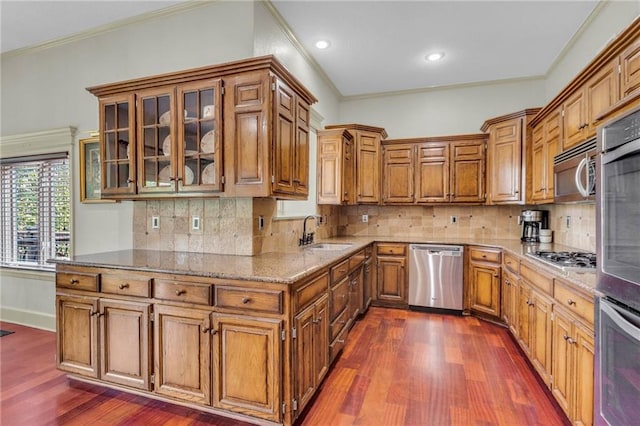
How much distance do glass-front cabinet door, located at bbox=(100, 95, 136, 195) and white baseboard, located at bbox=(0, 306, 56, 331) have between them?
191 cm

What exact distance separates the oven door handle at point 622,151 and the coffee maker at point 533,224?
2914 mm

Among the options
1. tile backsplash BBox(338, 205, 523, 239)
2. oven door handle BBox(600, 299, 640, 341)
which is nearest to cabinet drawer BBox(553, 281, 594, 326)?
oven door handle BBox(600, 299, 640, 341)

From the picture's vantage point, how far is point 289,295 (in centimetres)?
177

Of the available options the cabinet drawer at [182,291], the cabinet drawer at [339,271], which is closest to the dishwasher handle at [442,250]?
the cabinet drawer at [339,271]

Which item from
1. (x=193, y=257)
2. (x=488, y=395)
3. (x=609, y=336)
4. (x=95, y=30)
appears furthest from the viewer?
(x=95, y=30)

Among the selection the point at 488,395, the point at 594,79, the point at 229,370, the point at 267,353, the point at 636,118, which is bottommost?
the point at 488,395

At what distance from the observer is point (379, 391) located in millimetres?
2277

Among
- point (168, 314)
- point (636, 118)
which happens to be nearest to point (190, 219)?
point (168, 314)

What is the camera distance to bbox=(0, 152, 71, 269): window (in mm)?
3480

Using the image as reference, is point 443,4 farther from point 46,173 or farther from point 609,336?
point 46,173

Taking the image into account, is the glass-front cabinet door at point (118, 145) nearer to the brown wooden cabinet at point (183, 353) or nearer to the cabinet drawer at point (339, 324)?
the brown wooden cabinet at point (183, 353)

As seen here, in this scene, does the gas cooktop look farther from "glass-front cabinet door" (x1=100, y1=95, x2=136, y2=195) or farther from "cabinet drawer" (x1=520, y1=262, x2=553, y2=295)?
"glass-front cabinet door" (x1=100, y1=95, x2=136, y2=195)

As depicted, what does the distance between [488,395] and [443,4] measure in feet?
10.5

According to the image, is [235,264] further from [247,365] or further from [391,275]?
[391,275]
